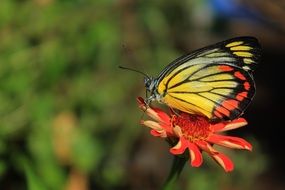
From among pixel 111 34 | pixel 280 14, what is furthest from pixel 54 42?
pixel 280 14

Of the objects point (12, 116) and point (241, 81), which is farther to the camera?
point (12, 116)

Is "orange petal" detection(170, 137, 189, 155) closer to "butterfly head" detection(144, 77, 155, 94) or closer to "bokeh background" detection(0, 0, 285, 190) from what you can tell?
"butterfly head" detection(144, 77, 155, 94)

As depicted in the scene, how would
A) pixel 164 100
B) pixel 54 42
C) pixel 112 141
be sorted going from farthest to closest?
pixel 112 141 < pixel 54 42 < pixel 164 100

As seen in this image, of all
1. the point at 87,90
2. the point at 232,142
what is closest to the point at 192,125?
the point at 232,142

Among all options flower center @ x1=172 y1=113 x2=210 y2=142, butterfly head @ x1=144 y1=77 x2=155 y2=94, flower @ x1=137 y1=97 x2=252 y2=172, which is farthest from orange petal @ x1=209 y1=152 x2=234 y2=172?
butterfly head @ x1=144 y1=77 x2=155 y2=94

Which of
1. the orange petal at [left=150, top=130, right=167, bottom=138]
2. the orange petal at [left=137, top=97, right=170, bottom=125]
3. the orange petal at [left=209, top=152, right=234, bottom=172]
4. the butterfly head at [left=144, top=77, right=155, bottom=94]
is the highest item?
the orange petal at [left=150, top=130, right=167, bottom=138]

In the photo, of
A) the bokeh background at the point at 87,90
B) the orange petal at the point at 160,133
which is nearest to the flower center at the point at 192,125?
the orange petal at the point at 160,133

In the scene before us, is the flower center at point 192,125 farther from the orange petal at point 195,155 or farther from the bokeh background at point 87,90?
the bokeh background at point 87,90

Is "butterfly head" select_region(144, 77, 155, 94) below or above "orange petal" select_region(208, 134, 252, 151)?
below

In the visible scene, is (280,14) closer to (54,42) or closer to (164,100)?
(54,42)
